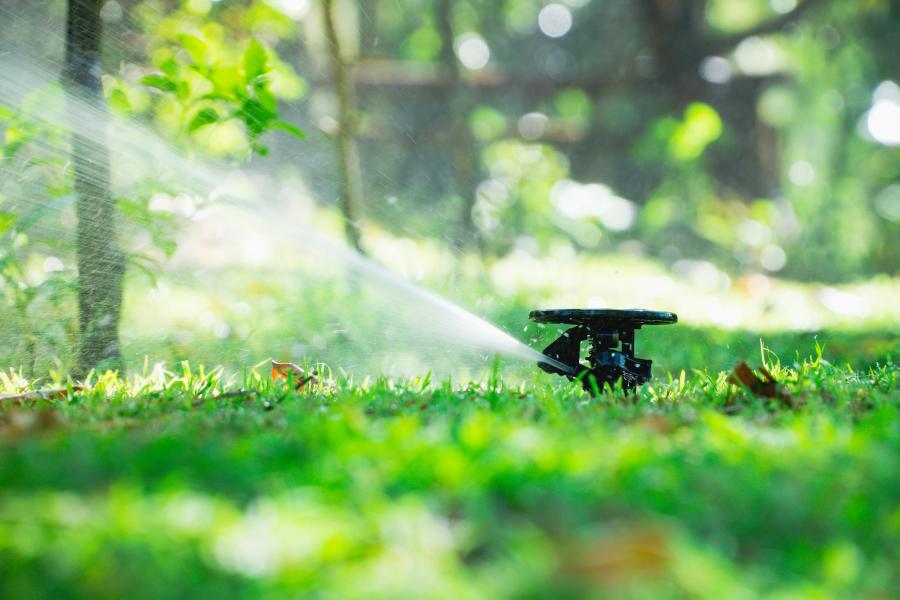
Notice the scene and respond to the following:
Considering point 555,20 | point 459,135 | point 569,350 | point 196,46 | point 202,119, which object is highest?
point 555,20

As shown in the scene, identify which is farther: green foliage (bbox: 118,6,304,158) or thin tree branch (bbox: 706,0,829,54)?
thin tree branch (bbox: 706,0,829,54)

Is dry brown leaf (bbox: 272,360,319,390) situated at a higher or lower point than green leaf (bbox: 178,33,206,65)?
lower

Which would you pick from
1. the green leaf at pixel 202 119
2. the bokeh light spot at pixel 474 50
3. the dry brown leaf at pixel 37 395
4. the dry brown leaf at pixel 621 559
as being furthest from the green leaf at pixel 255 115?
the bokeh light spot at pixel 474 50

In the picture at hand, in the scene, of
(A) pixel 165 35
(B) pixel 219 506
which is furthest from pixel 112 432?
(A) pixel 165 35

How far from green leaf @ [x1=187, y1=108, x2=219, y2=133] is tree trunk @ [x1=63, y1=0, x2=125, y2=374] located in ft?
1.45

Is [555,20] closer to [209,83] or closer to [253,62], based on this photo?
[209,83]

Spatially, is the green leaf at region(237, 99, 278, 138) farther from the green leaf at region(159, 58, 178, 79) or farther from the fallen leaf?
the fallen leaf

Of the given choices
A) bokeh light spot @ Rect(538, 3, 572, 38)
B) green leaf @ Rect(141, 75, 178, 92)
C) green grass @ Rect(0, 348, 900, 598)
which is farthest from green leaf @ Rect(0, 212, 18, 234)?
bokeh light spot @ Rect(538, 3, 572, 38)

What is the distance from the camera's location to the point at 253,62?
309cm

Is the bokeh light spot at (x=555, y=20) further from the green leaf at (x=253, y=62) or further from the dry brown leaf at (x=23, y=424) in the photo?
the dry brown leaf at (x=23, y=424)

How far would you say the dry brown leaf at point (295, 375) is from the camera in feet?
9.11

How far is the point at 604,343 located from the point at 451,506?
1.66m

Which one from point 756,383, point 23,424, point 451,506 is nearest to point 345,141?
point 756,383

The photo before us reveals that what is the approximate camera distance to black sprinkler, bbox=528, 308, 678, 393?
109 inches
